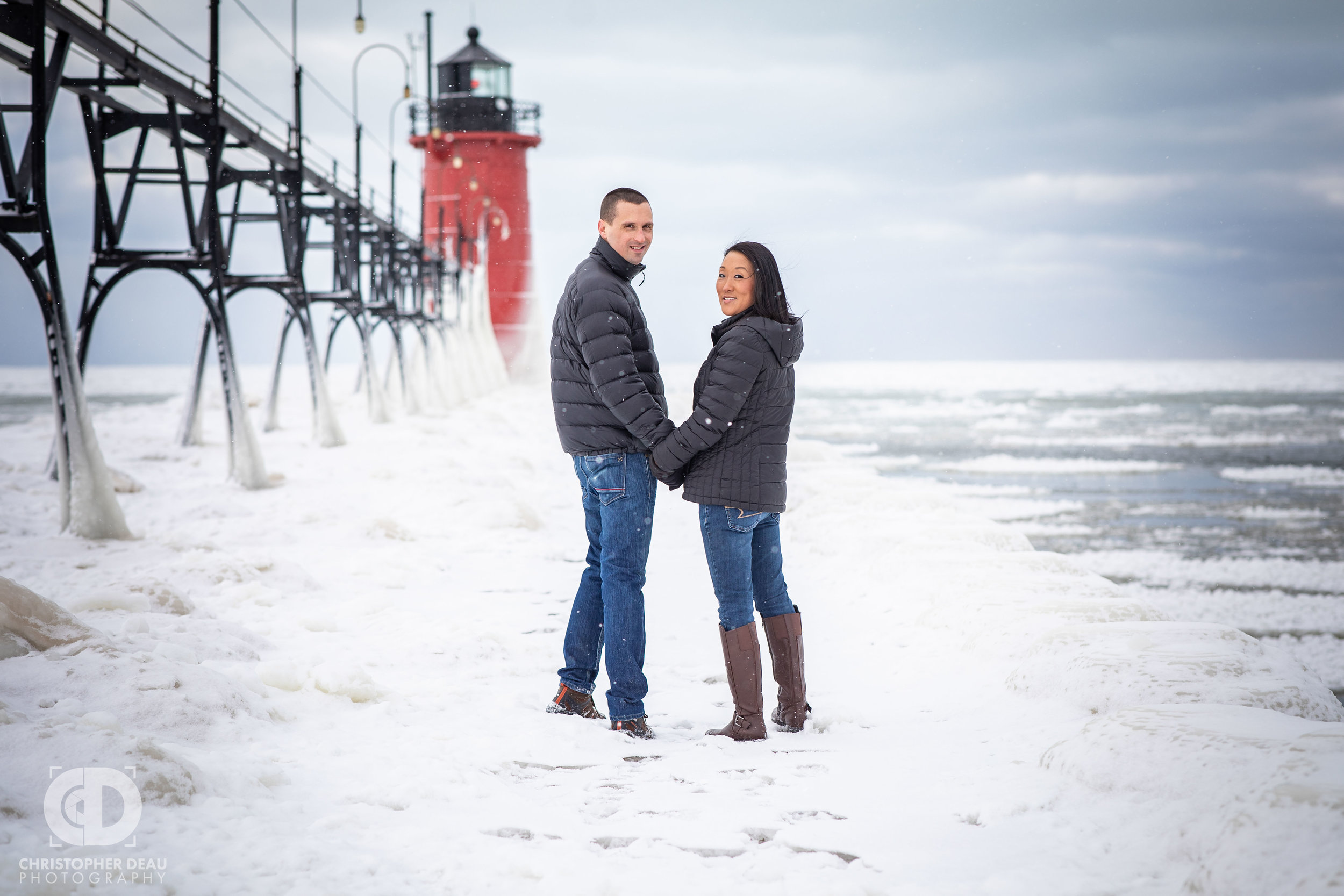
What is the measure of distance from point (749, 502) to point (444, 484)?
269 inches

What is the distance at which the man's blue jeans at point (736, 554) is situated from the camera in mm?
3803

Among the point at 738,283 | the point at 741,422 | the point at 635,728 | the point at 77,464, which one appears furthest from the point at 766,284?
the point at 77,464

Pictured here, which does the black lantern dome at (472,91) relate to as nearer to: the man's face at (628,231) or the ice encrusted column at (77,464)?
the ice encrusted column at (77,464)

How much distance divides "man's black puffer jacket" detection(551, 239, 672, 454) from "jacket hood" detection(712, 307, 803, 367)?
35 cm

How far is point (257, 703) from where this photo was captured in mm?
3760

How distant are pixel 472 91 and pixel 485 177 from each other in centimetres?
329

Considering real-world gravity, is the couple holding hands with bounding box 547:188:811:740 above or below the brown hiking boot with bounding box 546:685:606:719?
above

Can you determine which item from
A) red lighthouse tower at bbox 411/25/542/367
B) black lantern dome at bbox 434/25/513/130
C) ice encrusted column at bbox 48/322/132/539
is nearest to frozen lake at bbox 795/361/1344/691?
ice encrusted column at bbox 48/322/132/539

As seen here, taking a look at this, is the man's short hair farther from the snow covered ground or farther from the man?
the snow covered ground

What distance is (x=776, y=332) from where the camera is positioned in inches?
147

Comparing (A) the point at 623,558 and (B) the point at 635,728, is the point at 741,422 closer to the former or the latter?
(A) the point at 623,558

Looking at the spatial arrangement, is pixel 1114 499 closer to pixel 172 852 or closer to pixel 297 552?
pixel 297 552

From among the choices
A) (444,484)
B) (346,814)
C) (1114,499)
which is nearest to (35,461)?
(444,484)

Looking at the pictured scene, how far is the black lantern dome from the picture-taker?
36906 mm
